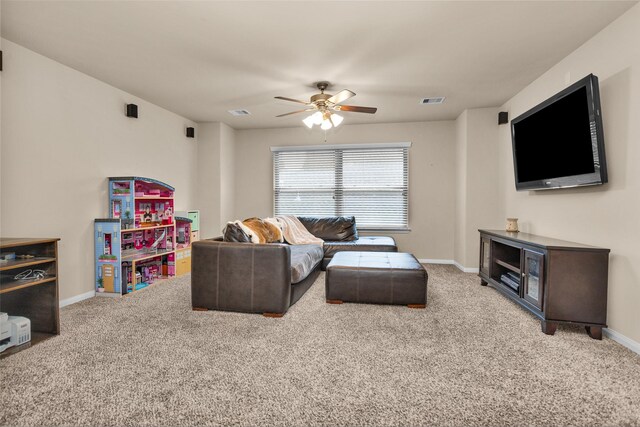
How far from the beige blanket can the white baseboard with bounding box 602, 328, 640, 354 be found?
10.8 feet

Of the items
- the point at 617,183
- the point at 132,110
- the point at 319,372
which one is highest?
the point at 132,110

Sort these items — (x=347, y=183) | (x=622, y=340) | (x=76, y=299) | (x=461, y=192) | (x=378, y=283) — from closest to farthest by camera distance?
(x=622, y=340) → (x=378, y=283) → (x=76, y=299) → (x=461, y=192) → (x=347, y=183)

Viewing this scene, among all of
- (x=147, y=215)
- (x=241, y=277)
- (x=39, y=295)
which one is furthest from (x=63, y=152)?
(x=241, y=277)

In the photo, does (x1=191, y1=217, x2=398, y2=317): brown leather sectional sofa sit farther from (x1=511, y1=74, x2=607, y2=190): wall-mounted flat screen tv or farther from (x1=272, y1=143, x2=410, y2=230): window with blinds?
(x1=272, y1=143, x2=410, y2=230): window with blinds

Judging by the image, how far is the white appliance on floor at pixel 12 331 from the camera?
2078 mm

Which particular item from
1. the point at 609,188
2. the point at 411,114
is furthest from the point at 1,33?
the point at 609,188

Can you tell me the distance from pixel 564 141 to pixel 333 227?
326 cm

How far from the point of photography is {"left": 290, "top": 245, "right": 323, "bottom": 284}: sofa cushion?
3012 mm

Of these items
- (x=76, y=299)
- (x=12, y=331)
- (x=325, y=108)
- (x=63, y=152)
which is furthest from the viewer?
(x=325, y=108)

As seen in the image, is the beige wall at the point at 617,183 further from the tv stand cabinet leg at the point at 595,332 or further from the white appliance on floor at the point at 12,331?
the white appliance on floor at the point at 12,331

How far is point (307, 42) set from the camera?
109 inches

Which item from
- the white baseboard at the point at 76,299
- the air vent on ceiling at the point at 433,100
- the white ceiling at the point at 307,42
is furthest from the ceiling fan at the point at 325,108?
the white baseboard at the point at 76,299

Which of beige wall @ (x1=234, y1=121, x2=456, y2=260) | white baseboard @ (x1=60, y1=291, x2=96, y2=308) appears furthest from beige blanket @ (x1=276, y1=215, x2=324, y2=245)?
white baseboard @ (x1=60, y1=291, x2=96, y2=308)

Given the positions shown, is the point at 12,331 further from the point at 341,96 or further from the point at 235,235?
the point at 341,96
